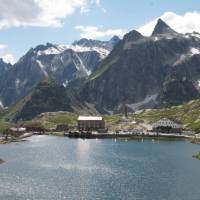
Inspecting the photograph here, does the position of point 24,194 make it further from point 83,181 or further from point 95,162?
point 95,162

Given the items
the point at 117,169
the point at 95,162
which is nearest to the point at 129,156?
the point at 95,162

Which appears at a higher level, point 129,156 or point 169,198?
point 129,156

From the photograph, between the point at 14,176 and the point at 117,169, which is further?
the point at 117,169

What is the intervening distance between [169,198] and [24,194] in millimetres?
35404

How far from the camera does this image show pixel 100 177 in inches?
5438

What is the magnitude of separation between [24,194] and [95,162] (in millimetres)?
64625

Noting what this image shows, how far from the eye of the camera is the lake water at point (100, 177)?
113562 mm

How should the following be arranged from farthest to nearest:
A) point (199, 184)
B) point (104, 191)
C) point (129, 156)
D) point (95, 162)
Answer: point (129, 156) → point (95, 162) → point (199, 184) → point (104, 191)

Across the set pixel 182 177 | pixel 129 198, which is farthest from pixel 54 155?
pixel 129 198

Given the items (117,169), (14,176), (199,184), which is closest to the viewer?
(199,184)

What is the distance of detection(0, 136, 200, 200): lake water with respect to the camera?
114 metres

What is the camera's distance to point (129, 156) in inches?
7692

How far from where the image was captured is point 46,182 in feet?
422

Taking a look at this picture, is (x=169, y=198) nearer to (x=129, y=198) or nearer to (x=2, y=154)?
(x=129, y=198)
